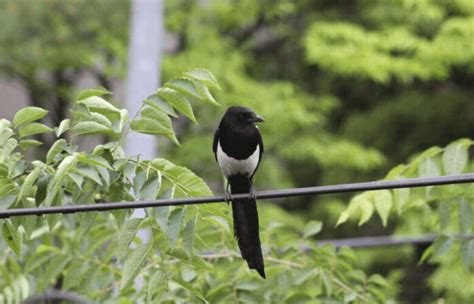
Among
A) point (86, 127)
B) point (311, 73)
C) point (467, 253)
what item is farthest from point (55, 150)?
point (311, 73)

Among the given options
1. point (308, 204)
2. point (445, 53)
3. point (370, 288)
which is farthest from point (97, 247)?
point (308, 204)

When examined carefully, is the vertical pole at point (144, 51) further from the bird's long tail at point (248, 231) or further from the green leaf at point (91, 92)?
the green leaf at point (91, 92)

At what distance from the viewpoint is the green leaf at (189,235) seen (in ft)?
12.9

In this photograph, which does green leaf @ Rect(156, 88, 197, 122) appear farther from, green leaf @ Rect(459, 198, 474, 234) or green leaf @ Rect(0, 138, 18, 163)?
green leaf @ Rect(459, 198, 474, 234)

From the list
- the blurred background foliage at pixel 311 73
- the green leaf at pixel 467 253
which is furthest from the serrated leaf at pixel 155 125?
the blurred background foliage at pixel 311 73

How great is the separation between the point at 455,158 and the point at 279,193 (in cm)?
152

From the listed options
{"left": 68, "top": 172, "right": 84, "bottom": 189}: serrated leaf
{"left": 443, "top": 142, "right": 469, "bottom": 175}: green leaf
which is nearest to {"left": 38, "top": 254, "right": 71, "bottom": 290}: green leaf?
{"left": 68, "top": 172, "right": 84, "bottom": 189}: serrated leaf

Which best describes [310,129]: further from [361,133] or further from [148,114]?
[148,114]

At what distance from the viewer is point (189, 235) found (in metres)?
3.98

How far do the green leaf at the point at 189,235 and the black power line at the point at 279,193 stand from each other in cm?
36

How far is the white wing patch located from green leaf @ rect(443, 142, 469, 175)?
2.95 ft

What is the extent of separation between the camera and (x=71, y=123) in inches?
158

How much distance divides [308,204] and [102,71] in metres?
3.14

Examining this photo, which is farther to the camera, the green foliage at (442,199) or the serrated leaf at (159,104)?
the green foliage at (442,199)
